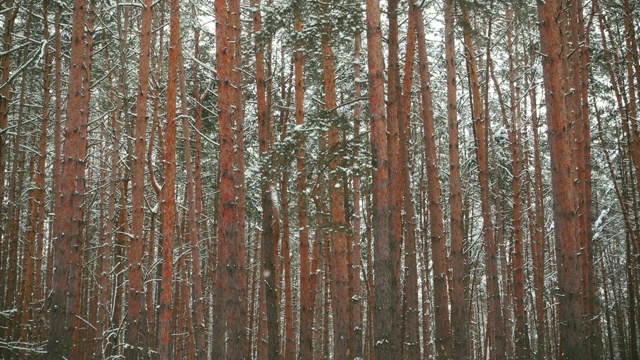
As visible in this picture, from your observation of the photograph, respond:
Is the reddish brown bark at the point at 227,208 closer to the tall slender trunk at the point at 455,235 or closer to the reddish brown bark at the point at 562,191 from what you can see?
the tall slender trunk at the point at 455,235

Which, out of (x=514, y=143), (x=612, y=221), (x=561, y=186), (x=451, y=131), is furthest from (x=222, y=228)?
(x=612, y=221)

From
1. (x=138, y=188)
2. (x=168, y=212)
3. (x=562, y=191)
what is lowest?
(x=562, y=191)

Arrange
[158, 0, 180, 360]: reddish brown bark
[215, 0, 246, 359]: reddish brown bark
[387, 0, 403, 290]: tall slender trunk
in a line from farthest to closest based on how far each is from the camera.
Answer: [158, 0, 180, 360]: reddish brown bark < [215, 0, 246, 359]: reddish brown bark < [387, 0, 403, 290]: tall slender trunk

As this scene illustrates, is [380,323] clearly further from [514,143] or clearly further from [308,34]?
[514,143]

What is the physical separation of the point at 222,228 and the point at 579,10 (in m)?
8.57

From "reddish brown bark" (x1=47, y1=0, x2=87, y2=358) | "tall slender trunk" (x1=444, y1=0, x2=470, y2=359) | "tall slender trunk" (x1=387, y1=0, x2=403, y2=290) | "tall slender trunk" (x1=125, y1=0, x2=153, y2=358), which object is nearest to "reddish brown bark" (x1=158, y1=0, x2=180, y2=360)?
"tall slender trunk" (x1=125, y1=0, x2=153, y2=358)

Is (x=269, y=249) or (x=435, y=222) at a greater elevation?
(x=435, y=222)

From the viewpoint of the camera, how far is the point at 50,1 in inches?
419

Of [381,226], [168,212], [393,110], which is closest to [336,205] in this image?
[393,110]

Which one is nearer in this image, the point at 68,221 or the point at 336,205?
the point at 68,221

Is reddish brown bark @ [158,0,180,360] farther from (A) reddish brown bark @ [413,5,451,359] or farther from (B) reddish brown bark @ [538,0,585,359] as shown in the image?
(B) reddish brown bark @ [538,0,585,359]

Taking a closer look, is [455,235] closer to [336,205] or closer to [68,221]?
[336,205]

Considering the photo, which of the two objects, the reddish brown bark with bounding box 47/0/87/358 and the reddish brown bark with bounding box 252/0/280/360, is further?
the reddish brown bark with bounding box 252/0/280/360

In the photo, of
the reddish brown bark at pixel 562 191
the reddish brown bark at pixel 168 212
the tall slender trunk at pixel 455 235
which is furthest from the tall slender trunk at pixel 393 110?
the reddish brown bark at pixel 168 212
